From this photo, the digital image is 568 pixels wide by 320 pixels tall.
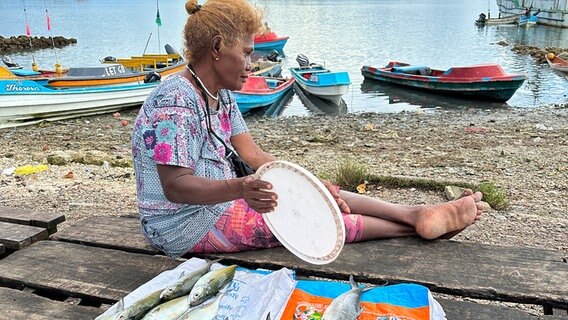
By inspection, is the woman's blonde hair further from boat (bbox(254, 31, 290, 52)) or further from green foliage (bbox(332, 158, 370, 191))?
boat (bbox(254, 31, 290, 52))

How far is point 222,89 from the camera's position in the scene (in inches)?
112

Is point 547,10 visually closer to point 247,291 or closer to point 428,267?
point 428,267

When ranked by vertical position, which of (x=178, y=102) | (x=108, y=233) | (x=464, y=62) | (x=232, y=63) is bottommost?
(x=464, y=62)

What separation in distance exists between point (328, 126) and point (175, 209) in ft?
32.5

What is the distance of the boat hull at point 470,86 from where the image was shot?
15.1 m

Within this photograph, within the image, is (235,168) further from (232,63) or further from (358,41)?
(358,41)

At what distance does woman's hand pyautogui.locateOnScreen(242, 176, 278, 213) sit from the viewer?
2.17m

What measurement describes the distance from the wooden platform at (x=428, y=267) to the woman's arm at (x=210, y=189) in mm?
479

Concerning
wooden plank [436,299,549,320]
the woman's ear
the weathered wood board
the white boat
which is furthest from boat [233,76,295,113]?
the white boat

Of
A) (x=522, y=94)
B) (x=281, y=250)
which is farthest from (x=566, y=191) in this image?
(x=522, y=94)

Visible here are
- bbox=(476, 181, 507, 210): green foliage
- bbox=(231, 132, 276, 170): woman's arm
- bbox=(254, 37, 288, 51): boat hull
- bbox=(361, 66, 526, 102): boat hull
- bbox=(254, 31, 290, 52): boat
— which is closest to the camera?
bbox=(231, 132, 276, 170): woman's arm

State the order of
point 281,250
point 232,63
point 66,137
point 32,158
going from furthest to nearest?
point 66,137, point 32,158, point 281,250, point 232,63

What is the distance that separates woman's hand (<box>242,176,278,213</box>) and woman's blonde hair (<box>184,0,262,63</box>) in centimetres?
78

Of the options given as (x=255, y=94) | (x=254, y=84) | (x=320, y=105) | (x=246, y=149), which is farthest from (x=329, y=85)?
(x=246, y=149)
